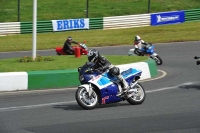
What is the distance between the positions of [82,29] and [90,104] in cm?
2511

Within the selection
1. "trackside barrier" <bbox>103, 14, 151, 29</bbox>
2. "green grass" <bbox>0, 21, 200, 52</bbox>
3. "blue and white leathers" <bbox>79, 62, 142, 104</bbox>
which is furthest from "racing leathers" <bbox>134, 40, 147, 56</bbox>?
"trackside barrier" <bbox>103, 14, 151, 29</bbox>

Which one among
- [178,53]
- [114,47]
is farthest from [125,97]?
[114,47]

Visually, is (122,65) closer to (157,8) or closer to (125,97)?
(125,97)

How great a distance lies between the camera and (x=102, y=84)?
11.7 m

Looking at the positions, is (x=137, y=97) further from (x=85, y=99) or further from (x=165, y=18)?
(x=165, y=18)

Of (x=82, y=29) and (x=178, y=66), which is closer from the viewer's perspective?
(x=178, y=66)

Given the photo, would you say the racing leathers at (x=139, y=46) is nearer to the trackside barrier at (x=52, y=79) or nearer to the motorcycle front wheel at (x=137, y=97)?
the trackside barrier at (x=52, y=79)

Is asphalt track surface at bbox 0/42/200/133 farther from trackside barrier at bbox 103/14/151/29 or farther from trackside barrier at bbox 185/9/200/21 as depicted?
trackside barrier at bbox 185/9/200/21

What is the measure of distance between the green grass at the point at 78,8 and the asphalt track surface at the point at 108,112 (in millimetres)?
26595

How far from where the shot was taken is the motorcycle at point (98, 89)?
37.6 ft

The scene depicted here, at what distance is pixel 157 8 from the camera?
148 ft

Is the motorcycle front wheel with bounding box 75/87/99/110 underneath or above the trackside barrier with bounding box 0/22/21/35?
underneath

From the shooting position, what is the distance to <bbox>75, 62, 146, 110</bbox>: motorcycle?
37.6 ft

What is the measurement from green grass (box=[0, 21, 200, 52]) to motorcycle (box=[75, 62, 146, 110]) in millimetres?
17493
